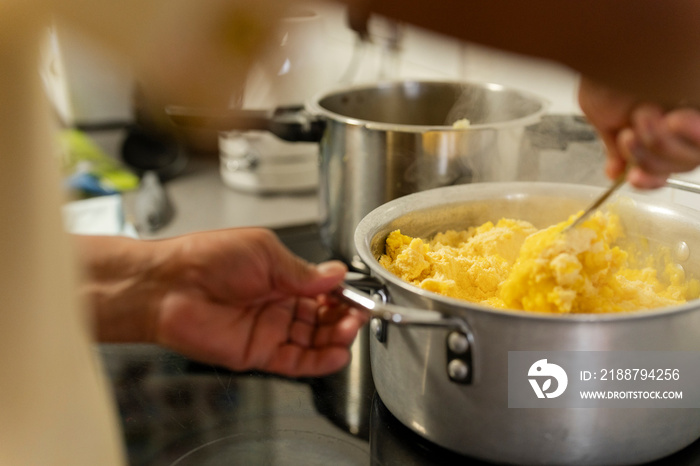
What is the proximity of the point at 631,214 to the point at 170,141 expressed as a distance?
1003 millimetres

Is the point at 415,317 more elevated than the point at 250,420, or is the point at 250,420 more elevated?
the point at 415,317

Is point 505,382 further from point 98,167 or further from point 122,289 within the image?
point 98,167

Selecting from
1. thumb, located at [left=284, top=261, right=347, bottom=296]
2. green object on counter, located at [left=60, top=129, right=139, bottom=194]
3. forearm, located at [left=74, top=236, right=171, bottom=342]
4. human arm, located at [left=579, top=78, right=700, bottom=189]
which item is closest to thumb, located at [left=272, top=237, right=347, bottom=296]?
thumb, located at [left=284, top=261, right=347, bottom=296]

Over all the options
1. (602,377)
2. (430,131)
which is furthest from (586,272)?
(430,131)

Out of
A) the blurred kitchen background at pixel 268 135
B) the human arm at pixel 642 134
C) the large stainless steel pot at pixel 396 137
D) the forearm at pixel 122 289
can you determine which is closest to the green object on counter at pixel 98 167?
the blurred kitchen background at pixel 268 135

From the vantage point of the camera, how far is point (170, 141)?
140 cm

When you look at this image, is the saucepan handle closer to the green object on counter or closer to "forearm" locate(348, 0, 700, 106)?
"forearm" locate(348, 0, 700, 106)

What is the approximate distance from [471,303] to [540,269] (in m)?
0.09

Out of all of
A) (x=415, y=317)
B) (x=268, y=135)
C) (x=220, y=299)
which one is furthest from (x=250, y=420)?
(x=268, y=135)

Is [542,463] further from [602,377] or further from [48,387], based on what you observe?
[48,387]

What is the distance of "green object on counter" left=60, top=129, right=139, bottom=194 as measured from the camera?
1.30 meters

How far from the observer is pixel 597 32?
40 centimetres

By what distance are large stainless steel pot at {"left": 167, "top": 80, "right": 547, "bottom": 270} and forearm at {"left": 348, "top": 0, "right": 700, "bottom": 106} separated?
0.34m

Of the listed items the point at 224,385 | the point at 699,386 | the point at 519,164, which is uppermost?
the point at 519,164
